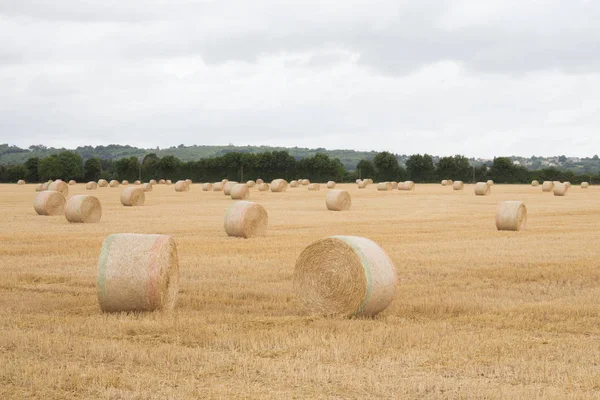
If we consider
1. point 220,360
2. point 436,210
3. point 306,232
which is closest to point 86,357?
point 220,360

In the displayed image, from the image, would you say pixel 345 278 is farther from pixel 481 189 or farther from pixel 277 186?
pixel 277 186

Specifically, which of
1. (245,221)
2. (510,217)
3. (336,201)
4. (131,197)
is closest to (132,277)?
(245,221)

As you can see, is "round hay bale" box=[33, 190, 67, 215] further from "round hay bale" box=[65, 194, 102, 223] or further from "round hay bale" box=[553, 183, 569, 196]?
"round hay bale" box=[553, 183, 569, 196]

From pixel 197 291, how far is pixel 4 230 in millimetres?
14235

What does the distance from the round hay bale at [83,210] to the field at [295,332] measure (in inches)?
322

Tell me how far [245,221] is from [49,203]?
1268cm

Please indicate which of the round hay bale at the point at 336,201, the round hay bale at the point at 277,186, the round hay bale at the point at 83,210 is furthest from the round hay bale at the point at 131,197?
the round hay bale at the point at 277,186

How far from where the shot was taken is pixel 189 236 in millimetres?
23891

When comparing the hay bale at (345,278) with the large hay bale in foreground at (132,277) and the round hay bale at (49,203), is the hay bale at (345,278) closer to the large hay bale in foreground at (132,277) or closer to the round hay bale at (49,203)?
the large hay bale in foreground at (132,277)

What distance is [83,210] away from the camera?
28562mm

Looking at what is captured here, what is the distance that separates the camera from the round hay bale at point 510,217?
84.8ft

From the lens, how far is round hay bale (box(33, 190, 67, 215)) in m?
32.7

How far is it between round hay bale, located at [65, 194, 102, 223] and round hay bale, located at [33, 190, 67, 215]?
4177 millimetres

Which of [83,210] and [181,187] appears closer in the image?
[83,210]
